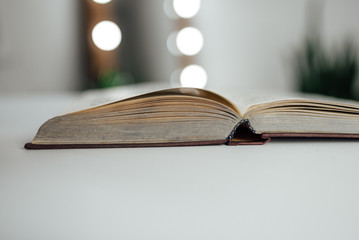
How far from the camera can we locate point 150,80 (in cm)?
325

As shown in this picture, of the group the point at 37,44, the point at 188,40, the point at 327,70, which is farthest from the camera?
the point at 188,40

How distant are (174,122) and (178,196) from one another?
5.7 inches

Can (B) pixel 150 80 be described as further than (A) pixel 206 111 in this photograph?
Yes

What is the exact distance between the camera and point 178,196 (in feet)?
1.53

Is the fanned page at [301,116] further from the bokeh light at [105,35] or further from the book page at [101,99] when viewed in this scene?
the bokeh light at [105,35]

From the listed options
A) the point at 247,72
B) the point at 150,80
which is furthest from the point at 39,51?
the point at 247,72

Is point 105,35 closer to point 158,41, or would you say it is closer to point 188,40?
point 158,41

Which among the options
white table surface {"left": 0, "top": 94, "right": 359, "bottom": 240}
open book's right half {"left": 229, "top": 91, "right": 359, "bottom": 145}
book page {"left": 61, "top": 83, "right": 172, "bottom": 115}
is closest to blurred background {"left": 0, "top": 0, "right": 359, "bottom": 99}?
book page {"left": 61, "top": 83, "right": 172, "bottom": 115}

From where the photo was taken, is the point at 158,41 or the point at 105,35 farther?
the point at 158,41

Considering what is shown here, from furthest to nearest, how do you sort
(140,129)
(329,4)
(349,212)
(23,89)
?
(23,89), (329,4), (140,129), (349,212)

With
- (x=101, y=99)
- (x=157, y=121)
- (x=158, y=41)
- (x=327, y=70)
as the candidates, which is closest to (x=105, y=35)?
(x=158, y=41)

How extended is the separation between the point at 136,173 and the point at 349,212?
293 millimetres

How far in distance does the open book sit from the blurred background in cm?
219

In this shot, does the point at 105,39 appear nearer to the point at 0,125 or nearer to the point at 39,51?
the point at 39,51
